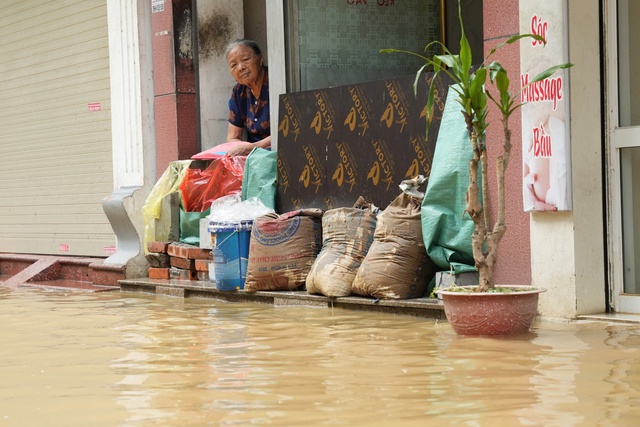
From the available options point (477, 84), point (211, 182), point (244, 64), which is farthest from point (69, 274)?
point (477, 84)

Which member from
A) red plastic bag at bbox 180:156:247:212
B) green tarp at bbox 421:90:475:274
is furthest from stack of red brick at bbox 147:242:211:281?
green tarp at bbox 421:90:475:274

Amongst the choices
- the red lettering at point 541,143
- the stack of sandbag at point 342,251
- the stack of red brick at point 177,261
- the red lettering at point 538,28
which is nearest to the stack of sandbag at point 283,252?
the stack of sandbag at point 342,251

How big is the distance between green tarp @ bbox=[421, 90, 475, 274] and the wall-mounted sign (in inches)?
22.0

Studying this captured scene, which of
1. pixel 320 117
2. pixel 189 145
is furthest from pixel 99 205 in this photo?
pixel 320 117

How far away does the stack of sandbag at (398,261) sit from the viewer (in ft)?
24.7

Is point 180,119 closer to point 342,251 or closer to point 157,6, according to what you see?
point 157,6

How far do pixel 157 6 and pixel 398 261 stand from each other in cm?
502

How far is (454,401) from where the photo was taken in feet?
14.0

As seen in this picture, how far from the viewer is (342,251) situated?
8211 millimetres

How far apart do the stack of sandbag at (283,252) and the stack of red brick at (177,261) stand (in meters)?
1.40

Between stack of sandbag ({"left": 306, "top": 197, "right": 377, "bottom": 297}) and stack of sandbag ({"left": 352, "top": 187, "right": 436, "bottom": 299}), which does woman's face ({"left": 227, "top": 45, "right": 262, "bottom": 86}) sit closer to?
stack of sandbag ({"left": 306, "top": 197, "right": 377, "bottom": 297})

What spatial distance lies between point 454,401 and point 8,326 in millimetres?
4324

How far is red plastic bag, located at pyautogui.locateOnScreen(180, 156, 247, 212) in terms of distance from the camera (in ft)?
34.0

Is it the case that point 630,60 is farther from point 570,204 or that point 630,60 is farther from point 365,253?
point 365,253
